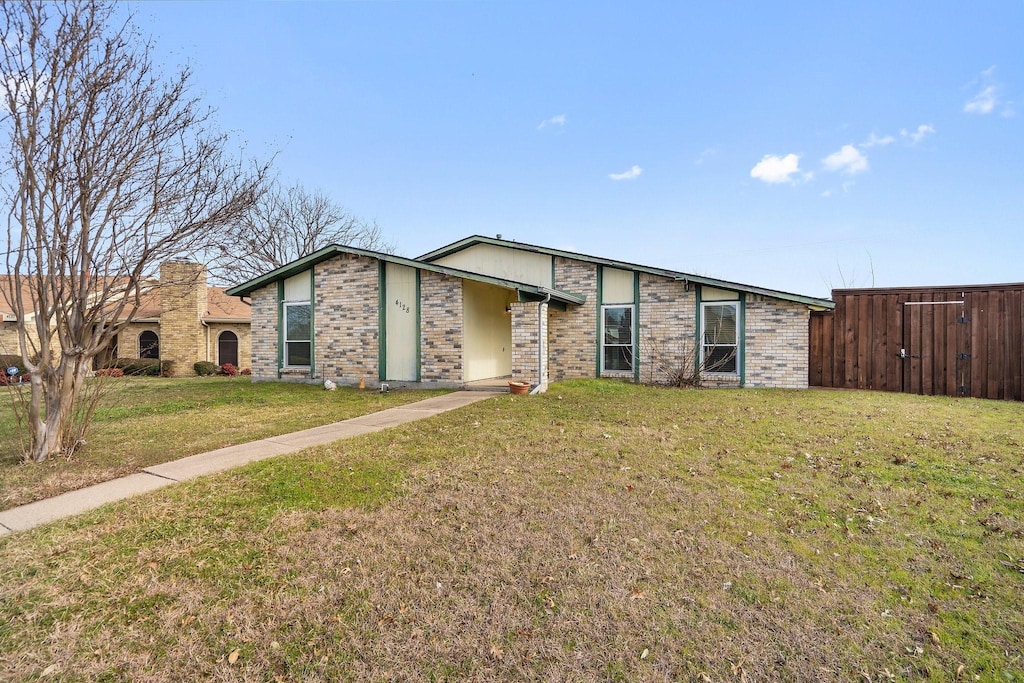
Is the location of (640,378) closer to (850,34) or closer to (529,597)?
(850,34)

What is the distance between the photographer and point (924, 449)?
574 centimetres

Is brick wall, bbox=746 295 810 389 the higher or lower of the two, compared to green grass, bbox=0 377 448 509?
higher

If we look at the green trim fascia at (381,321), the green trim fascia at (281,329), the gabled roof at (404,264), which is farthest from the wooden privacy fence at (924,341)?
the green trim fascia at (281,329)

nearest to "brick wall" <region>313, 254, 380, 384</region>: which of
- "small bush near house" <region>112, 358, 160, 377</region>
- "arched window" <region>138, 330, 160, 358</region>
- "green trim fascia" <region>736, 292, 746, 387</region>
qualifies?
"green trim fascia" <region>736, 292, 746, 387</region>

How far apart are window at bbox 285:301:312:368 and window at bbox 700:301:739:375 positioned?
10.8 meters

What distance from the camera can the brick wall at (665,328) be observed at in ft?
40.6

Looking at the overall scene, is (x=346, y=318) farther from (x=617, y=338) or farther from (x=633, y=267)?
(x=633, y=267)

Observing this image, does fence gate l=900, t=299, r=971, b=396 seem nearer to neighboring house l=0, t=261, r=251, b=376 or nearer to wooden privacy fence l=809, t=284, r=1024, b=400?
wooden privacy fence l=809, t=284, r=1024, b=400

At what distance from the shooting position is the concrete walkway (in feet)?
12.3

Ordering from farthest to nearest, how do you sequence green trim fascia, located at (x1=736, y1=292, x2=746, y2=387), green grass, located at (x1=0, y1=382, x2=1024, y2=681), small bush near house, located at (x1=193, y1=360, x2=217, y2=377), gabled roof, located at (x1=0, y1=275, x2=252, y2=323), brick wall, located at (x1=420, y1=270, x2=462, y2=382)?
small bush near house, located at (x1=193, y1=360, x2=217, y2=377) < gabled roof, located at (x1=0, y1=275, x2=252, y2=323) < green trim fascia, located at (x1=736, y1=292, x2=746, y2=387) < brick wall, located at (x1=420, y1=270, x2=462, y2=382) < green grass, located at (x1=0, y1=382, x2=1024, y2=681)

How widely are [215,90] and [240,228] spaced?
8.62 ft


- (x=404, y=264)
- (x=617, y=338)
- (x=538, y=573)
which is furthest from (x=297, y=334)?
(x=538, y=573)

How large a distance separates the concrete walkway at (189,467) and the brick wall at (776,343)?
331 inches

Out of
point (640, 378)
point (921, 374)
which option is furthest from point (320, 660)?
point (921, 374)
